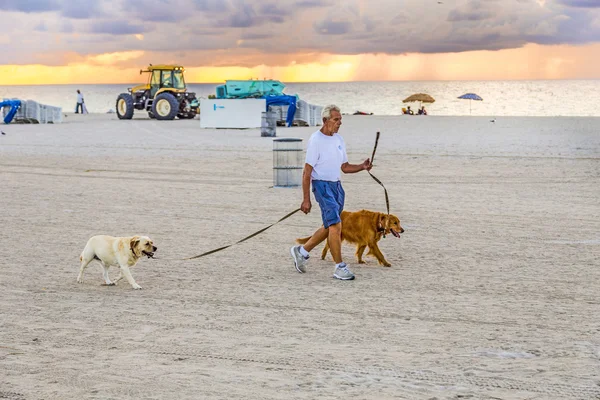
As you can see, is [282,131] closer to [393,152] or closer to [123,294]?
[393,152]

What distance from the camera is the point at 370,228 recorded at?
848 cm

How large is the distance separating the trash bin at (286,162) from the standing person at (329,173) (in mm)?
6887

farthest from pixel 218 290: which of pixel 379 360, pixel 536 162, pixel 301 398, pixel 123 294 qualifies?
pixel 536 162

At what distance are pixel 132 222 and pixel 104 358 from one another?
5.85 m

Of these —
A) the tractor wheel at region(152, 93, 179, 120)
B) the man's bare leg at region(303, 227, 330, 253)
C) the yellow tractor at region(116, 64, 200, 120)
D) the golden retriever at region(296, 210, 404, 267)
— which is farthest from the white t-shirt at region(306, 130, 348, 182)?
the yellow tractor at region(116, 64, 200, 120)

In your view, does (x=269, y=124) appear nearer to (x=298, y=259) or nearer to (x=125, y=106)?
(x=125, y=106)

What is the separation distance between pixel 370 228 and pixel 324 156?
1.07 meters

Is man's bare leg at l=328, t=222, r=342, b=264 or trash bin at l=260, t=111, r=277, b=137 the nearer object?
man's bare leg at l=328, t=222, r=342, b=264

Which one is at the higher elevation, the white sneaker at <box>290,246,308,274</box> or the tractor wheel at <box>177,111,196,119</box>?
the tractor wheel at <box>177,111,196,119</box>

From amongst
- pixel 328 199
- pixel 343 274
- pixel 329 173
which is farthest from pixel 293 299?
pixel 329 173

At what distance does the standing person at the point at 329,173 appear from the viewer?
776cm

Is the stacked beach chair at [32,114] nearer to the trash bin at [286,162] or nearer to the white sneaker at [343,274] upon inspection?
the trash bin at [286,162]

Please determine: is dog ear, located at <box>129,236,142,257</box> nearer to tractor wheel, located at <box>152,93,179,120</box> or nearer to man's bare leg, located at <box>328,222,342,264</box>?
man's bare leg, located at <box>328,222,342,264</box>

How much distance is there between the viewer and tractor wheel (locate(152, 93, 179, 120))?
1622 inches
